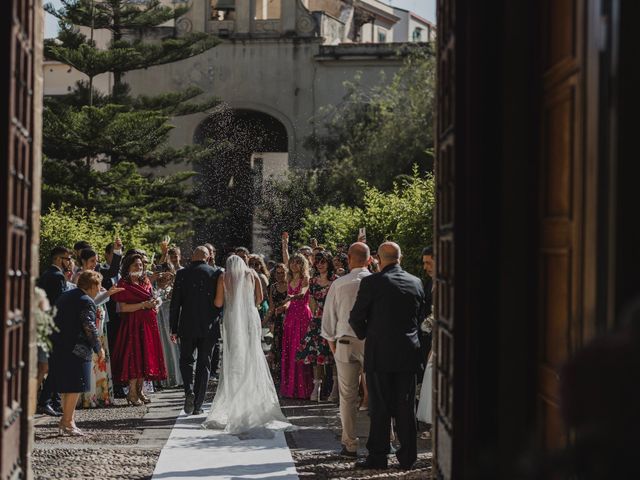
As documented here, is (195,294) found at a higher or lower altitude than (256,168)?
lower

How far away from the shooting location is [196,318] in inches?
571

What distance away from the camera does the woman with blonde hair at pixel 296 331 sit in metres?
16.8

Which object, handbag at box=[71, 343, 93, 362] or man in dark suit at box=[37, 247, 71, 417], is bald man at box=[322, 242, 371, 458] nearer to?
handbag at box=[71, 343, 93, 362]

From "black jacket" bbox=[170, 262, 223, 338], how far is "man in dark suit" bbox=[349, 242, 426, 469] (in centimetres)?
412

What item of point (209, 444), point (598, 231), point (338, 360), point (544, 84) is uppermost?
point (544, 84)

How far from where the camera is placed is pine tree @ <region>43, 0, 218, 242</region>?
39.2 m

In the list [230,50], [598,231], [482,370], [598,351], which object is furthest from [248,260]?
[230,50]

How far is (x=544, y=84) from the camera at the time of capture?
6.39 m

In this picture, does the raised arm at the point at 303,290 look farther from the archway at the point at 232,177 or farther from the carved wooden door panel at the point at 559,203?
the archway at the point at 232,177

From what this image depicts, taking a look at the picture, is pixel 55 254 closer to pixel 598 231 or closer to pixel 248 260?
pixel 248 260

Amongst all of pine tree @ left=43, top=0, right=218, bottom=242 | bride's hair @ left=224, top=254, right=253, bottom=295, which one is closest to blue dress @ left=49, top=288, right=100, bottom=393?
bride's hair @ left=224, top=254, right=253, bottom=295

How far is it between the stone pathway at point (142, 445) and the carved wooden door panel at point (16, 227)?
125 inches

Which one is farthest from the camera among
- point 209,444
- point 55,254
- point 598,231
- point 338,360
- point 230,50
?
point 230,50

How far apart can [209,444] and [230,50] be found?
3880cm
